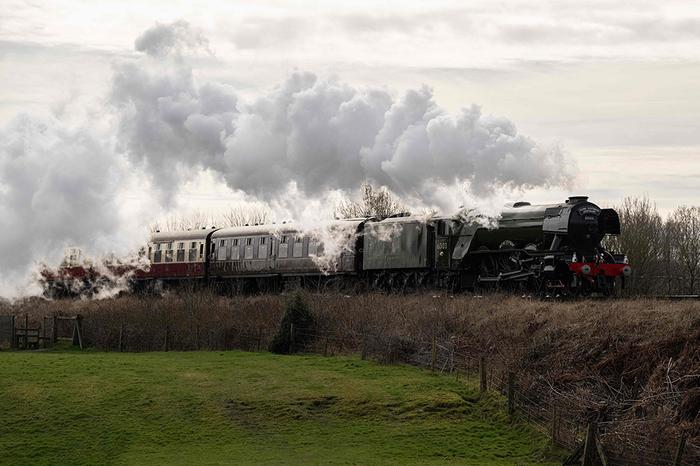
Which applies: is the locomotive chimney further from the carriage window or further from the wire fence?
the carriage window

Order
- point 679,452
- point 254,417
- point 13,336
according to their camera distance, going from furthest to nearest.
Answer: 1. point 13,336
2. point 254,417
3. point 679,452

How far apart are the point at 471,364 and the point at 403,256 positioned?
11.9 metres

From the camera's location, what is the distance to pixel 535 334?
3606cm

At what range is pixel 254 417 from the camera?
32.4 m

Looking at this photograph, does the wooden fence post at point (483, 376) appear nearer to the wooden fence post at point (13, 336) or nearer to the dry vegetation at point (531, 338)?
the dry vegetation at point (531, 338)

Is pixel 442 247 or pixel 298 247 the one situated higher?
pixel 442 247

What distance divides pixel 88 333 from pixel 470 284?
55.4ft

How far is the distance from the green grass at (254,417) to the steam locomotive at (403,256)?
746 centimetres

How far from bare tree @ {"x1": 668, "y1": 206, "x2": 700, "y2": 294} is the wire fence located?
4322 cm

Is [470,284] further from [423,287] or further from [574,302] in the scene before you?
[574,302]

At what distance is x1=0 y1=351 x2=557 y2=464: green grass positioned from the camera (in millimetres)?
29047

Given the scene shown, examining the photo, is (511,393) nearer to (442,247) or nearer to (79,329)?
(442,247)

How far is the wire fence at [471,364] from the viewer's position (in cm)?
2609

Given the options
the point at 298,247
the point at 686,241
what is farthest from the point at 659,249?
the point at 298,247
